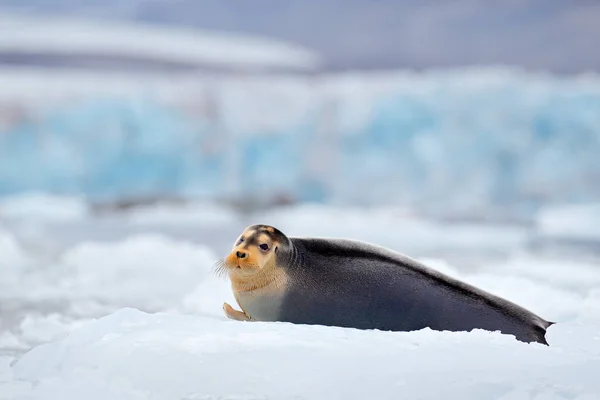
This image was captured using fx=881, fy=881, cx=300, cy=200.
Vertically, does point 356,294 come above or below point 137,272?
below

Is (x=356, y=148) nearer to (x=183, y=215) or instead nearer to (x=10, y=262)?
(x=183, y=215)

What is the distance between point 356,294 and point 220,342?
783 mm

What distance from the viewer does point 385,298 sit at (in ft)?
11.3

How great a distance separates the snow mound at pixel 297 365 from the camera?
2.62m

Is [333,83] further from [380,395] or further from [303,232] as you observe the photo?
[380,395]

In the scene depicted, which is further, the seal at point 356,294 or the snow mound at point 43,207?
the snow mound at point 43,207

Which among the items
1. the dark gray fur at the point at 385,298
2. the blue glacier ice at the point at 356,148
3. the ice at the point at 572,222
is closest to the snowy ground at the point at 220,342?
the dark gray fur at the point at 385,298

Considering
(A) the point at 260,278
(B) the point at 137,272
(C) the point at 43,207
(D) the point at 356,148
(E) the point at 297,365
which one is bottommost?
(E) the point at 297,365

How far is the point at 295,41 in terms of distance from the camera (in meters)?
13.5

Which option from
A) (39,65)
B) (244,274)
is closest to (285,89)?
(39,65)

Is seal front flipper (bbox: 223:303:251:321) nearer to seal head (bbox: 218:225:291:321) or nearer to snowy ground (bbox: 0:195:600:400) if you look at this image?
seal head (bbox: 218:225:291:321)

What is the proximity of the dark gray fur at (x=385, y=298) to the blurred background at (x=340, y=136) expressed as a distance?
16.9ft

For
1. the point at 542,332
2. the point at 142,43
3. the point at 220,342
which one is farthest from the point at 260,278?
the point at 142,43

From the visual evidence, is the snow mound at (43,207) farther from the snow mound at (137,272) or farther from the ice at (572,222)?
the ice at (572,222)
